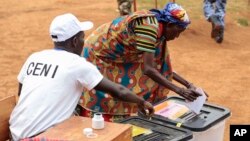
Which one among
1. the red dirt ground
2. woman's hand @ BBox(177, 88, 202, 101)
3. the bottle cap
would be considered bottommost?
the red dirt ground

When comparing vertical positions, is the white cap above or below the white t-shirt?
above

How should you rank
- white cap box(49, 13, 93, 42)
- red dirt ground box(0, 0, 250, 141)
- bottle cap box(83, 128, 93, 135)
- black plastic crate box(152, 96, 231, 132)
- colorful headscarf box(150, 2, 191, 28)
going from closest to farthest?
bottle cap box(83, 128, 93, 135) < white cap box(49, 13, 93, 42) < black plastic crate box(152, 96, 231, 132) < colorful headscarf box(150, 2, 191, 28) < red dirt ground box(0, 0, 250, 141)

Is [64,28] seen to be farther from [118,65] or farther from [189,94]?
[189,94]

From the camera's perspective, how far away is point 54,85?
304 cm

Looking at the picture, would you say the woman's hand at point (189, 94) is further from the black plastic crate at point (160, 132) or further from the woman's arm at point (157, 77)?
the black plastic crate at point (160, 132)

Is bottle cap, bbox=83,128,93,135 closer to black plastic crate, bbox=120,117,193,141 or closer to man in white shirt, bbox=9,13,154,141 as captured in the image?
man in white shirt, bbox=9,13,154,141

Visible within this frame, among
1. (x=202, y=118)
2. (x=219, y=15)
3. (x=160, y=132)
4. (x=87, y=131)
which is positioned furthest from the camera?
(x=219, y=15)

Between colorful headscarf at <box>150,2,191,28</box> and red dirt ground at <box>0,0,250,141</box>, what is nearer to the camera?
colorful headscarf at <box>150,2,191,28</box>

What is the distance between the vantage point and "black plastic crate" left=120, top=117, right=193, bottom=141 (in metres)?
3.35

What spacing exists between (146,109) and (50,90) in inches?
29.6


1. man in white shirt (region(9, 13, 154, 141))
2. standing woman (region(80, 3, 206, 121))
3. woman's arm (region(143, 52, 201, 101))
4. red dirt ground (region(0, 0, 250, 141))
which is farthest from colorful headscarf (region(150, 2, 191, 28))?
red dirt ground (region(0, 0, 250, 141))

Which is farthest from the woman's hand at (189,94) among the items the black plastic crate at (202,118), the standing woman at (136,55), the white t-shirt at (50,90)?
the white t-shirt at (50,90)

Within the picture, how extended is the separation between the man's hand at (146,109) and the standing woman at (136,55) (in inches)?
14.2

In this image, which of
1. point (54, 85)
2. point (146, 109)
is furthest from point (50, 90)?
point (146, 109)
